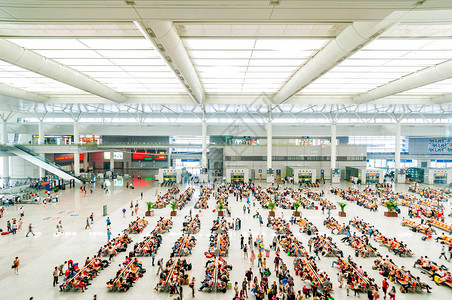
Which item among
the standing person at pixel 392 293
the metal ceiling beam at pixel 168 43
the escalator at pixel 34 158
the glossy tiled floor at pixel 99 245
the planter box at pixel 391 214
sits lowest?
the glossy tiled floor at pixel 99 245

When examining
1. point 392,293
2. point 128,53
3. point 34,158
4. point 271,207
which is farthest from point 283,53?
point 34,158

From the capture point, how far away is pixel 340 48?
603 inches

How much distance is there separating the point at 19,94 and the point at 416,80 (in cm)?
4300

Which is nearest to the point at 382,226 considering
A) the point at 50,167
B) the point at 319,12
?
the point at 319,12

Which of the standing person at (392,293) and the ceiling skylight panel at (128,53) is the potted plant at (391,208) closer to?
the standing person at (392,293)

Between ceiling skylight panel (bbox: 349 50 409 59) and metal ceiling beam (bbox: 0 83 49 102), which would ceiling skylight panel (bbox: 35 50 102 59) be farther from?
ceiling skylight panel (bbox: 349 50 409 59)

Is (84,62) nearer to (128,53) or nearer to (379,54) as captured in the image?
(128,53)

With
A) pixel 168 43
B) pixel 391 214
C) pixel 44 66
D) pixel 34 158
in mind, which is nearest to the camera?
pixel 168 43

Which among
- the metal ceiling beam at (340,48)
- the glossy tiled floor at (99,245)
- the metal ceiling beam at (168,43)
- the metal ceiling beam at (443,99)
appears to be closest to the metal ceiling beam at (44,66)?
the metal ceiling beam at (168,43)

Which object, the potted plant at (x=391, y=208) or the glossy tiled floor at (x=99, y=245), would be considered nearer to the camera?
the glossy tiled floor at (x=99, y=245)

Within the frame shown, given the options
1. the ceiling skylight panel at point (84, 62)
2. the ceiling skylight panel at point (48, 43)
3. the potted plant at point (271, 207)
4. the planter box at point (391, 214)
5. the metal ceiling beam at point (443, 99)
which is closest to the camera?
the ceiling skylight panel at point (48, 43)

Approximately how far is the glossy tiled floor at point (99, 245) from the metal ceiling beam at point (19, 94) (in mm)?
13051

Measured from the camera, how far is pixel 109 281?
11727 mm

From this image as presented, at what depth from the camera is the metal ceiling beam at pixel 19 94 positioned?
28.3m
